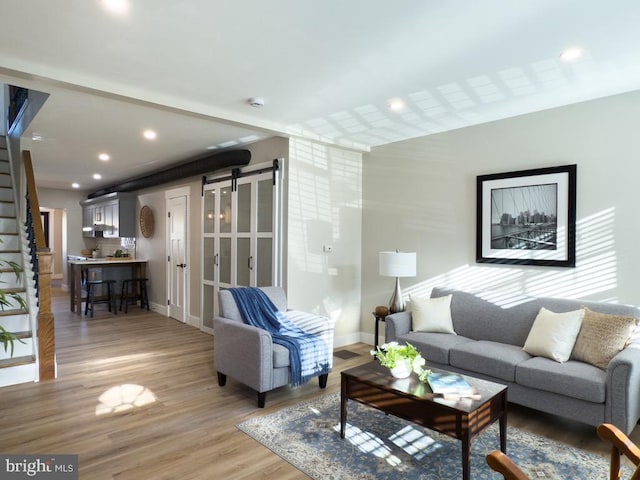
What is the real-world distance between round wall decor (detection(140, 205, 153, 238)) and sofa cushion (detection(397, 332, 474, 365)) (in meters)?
5.62

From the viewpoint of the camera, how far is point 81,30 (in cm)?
246

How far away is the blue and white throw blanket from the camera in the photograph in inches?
138

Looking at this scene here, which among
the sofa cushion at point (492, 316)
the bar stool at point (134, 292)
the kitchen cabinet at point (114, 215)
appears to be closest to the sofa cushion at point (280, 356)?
the sofa cushion at point (492, 316)

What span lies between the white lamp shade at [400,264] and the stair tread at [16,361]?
11.7 feet

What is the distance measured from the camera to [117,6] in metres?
2.20

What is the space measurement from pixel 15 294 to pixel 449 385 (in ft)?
14.3

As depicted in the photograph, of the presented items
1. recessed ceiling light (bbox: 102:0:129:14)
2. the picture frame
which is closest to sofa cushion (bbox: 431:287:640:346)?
the picture frame

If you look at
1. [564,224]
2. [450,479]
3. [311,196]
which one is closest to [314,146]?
[311,196]

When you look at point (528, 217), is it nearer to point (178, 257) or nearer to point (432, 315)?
point (432, 315)

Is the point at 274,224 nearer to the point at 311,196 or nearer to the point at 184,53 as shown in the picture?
the point at 311,196

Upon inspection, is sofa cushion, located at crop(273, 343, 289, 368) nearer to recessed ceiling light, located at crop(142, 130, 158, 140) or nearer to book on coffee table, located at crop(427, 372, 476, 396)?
book on coffee table, located at crop(427, 372, 476, 396)

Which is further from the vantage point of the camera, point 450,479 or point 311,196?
point 311,196

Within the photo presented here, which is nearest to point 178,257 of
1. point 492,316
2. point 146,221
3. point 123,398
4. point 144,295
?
point 146,221

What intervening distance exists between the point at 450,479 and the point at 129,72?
3.47 meters
